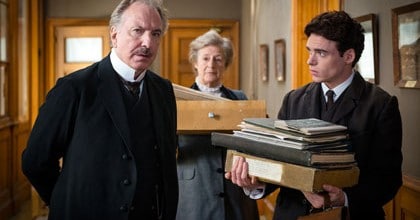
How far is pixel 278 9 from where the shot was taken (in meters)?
5.10

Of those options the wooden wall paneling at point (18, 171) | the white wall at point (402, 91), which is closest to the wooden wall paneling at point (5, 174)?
the wooden wall paneling at point (18, 171)

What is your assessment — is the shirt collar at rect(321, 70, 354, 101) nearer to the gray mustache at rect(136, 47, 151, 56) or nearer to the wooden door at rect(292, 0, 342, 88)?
the gray mustache at rect(136, 47, 151, 56)

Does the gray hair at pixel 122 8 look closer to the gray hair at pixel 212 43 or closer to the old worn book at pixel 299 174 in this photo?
the old worn book at pixel 299 174

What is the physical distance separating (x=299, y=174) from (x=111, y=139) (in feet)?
1.87

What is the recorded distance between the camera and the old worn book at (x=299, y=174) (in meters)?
1.49

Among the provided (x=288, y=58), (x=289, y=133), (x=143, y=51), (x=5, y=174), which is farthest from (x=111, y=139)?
(x=5, y=174)

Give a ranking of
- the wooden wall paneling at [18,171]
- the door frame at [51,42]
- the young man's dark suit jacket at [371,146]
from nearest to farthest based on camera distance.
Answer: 1. the young man's dark suit jacket at [371,146]
2. the wooden wall paneling at [18,171]
3. the door frame at [51,42]

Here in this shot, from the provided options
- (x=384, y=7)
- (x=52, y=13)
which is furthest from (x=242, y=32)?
(x=384, y=7)

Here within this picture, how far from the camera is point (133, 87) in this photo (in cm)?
190

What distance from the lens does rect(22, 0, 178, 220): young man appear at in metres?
1.76

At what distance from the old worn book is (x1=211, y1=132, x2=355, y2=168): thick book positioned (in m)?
0.01

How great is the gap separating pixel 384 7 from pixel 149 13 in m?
1.44

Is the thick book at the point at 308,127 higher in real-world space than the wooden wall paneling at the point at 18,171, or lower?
higher

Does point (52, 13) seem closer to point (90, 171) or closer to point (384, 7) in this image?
point (384, 7)
